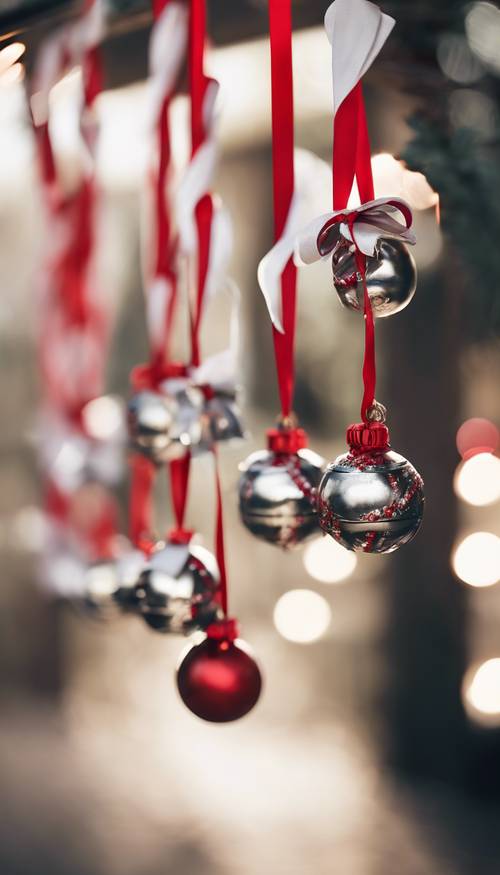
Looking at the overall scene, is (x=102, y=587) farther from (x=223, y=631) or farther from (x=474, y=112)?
(x=474, y=112)

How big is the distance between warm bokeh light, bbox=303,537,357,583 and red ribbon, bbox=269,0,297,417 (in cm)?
179

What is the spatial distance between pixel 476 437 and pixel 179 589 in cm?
132

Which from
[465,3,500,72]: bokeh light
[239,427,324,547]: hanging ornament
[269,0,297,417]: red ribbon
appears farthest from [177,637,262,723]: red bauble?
[465,3,500,72]: bokeh light

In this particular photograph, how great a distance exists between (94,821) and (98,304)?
1349 mm

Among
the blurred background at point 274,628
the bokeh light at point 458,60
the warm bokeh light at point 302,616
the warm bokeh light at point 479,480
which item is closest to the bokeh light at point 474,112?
the bokeh light at point 458,60

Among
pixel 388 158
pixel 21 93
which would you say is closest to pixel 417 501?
pixel 388 158

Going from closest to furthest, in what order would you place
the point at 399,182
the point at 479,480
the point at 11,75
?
the point at 11,75
the point at 399,182
the point at 479,480

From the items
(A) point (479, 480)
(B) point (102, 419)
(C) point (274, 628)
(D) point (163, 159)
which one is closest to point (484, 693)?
(A) point (479, 480)

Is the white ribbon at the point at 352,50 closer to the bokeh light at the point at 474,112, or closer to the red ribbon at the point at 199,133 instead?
the red ribbon at the point at 199,133

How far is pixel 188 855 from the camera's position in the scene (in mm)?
1926

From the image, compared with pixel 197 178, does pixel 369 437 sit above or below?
below

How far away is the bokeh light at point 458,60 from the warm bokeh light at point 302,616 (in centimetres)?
177

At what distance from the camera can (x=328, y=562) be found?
246 cm

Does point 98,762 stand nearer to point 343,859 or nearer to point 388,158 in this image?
point 343,859
